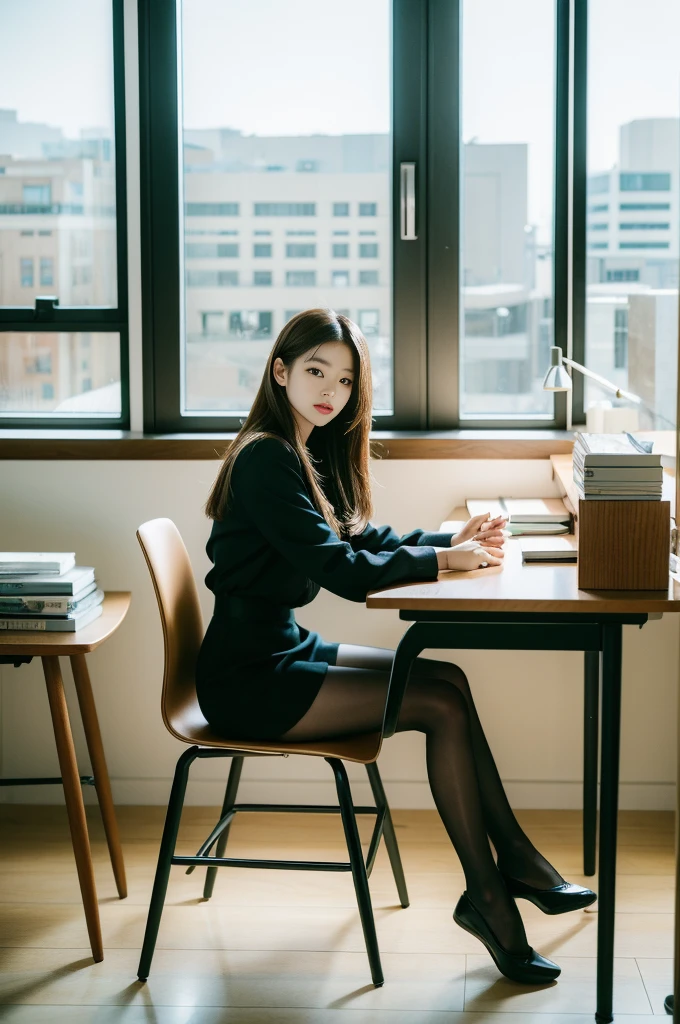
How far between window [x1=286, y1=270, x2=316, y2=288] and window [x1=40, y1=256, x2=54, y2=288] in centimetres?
61

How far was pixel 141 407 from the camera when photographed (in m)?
2.81

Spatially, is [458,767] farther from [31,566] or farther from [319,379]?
[31,566]

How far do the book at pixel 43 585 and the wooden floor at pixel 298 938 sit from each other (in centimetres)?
67

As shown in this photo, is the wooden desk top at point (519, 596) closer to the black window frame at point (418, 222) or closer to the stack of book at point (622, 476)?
the stack of book at point (622, 476)

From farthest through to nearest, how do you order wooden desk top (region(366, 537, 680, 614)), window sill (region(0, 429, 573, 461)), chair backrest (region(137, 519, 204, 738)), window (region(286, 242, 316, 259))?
window (region(286, 242, 316, 259))
window sill (region(0, 429, 573, 461))
chair backrest (region(137, 519, 204, 738))
wooden desk top (region(366, 537, 680, 614))

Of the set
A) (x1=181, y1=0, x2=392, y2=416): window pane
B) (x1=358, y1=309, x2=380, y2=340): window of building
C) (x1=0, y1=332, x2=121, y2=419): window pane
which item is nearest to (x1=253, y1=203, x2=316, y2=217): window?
(x1=181, y1=0, x2=392, y2=416): window pane

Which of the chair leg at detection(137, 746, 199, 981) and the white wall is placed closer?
the chair leg at detection(137, 746, 199, 981)

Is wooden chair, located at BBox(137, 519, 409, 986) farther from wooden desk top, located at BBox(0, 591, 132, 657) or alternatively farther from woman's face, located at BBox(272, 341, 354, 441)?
woman's face, located at BBox(272, 341, 354, 441)

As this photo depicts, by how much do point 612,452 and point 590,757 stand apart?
845mm

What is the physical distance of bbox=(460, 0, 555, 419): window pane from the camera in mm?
2672

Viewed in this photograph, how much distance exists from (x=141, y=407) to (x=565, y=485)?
Answer: 1.13 meters

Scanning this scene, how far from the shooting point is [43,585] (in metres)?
2.23

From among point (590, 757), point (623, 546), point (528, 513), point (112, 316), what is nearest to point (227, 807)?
point (590, 757)

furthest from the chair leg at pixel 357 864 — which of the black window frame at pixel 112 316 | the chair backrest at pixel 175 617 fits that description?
the black window frame at pixel 112 316
